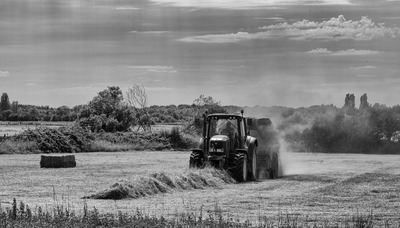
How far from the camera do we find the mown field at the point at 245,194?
1989cm

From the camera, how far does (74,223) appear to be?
16.4 metres

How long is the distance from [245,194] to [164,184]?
292 centimetres

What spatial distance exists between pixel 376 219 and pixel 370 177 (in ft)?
52.2

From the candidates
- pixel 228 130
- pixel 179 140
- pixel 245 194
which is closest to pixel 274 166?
pixel 228 130

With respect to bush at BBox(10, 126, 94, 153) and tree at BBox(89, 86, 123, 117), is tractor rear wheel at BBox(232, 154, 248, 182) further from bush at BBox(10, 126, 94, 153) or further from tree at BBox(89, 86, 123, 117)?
tree at BBox(89, 86, 123, 117)

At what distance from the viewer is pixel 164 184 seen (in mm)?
26094

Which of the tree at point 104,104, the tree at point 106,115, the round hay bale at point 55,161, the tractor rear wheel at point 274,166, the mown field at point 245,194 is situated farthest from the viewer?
the tree at point 104,104

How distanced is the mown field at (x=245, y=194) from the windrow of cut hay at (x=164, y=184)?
0.45 m

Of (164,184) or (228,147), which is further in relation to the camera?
(228,147)

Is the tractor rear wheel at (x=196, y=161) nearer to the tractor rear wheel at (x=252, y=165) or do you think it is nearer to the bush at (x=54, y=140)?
the tractor rear wheel at (x=252, y=165)

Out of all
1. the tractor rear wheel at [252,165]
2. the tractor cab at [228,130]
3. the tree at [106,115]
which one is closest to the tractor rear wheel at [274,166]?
the tractor rear wheel at [252,165]

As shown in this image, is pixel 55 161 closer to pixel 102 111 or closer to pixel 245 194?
pixel 245 194

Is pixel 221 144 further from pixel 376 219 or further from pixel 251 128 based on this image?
pixel 376 219

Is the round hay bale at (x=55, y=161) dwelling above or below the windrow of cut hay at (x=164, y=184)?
above
